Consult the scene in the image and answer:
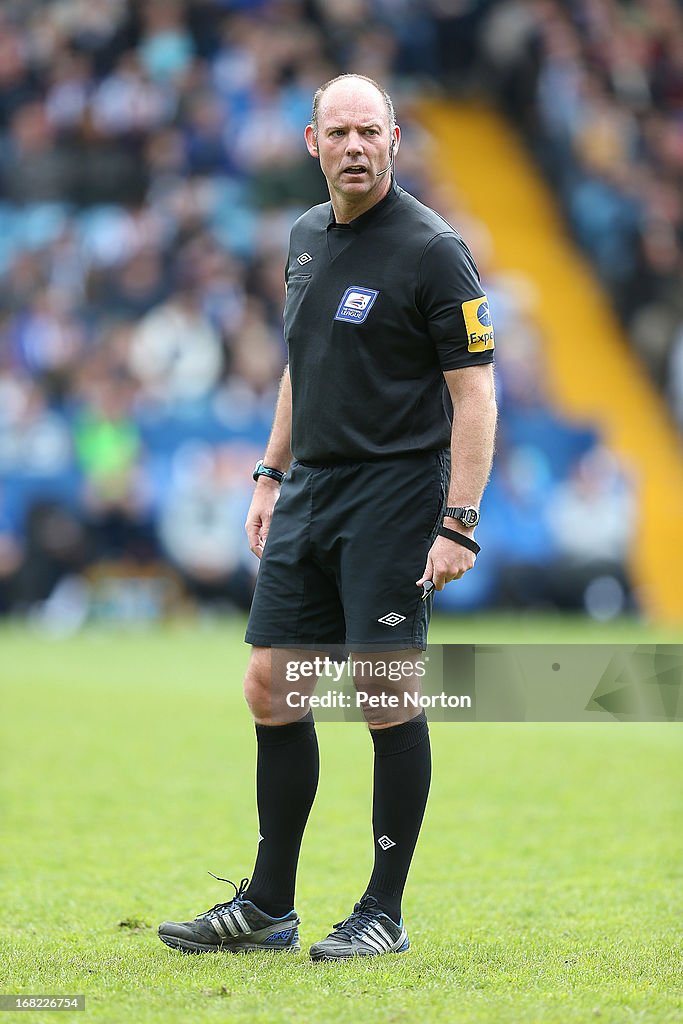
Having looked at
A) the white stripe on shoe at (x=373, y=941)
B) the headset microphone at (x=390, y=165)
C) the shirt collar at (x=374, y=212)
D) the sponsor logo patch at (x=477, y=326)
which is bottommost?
the white stripe on shoe at (x=373, y=941)

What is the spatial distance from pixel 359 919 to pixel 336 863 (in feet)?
4.23

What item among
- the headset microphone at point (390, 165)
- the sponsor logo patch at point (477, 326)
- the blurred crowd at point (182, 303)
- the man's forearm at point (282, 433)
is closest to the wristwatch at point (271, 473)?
the man's forearm at point (282, 433)

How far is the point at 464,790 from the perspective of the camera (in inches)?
270

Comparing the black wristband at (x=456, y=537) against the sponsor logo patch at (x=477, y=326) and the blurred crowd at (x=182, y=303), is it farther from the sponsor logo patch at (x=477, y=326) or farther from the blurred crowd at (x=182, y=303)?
the blurred crowd at (x=182, y=303)

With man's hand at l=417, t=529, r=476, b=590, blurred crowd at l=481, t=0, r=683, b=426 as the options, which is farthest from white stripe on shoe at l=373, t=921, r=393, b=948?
blurred crowd at l=481, t=0, r=683, b=426

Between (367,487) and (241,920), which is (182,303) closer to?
(367,487)

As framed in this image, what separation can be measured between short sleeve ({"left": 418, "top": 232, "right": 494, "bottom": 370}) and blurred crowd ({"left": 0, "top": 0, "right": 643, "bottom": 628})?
30.8ft

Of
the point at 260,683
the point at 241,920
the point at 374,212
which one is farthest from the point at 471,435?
the point at 241,920

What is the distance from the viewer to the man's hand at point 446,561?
4.00 m

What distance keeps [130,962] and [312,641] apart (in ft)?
3.11

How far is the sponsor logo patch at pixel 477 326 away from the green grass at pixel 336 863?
1581mm

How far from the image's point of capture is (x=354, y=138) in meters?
4.10

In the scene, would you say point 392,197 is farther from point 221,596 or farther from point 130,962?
point 221,596

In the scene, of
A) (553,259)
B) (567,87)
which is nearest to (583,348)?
(553,259)
